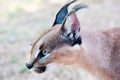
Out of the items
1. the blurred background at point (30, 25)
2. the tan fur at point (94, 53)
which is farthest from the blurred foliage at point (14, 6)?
the tan fur at point (94, 53)

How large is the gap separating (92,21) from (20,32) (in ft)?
5.80

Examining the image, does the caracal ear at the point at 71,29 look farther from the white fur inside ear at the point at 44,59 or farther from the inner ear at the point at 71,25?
the white fur inside ear at the point at 44,59

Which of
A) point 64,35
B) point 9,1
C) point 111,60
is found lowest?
point 9,1

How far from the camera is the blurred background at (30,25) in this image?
7.77 meters

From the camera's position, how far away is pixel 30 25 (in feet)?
40.5

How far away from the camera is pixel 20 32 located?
37.1 ft

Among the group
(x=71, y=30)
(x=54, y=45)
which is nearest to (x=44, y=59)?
(x=54, y=45)

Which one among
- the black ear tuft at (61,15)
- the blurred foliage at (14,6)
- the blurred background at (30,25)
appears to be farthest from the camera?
the blurred foliage at (14,6)

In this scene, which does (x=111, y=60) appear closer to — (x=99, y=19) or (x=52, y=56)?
(x=52, y=56)

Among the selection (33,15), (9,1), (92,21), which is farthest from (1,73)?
(9,1)

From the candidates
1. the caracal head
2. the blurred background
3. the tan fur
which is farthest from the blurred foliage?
the caracal head

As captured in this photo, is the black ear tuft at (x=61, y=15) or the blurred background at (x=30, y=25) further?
the blurred background at (x=30, y=25)

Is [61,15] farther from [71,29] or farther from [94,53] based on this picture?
[94,53]

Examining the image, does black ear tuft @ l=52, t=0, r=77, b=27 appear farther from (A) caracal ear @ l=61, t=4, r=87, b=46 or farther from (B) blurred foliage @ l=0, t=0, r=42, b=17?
(B) blurred foliage @ l=0, t=0, r=42, b=17
